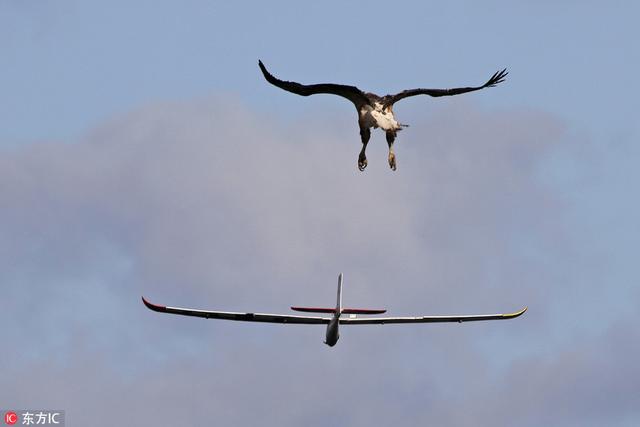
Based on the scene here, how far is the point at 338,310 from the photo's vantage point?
11388 centimetres

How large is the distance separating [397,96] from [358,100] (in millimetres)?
2627

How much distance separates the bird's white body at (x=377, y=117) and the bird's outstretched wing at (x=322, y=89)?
626 mm

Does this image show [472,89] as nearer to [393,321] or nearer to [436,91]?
[436,91]

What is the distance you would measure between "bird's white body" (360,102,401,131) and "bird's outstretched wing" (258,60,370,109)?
2.05ft

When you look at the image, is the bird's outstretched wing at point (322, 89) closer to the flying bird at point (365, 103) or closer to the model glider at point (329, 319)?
the flying bird at point (365, 103)

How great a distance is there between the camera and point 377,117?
64500 mm

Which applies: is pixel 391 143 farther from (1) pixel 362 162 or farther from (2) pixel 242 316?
(2) pixel 242 316

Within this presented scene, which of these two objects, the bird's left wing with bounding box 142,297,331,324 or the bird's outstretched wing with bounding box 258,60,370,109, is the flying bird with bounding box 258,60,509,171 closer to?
the bird's outstretched wing with bounding box 258,60,370,109

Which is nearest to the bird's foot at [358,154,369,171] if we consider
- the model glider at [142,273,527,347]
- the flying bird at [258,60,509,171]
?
the flying bird at [258,60,509,171]

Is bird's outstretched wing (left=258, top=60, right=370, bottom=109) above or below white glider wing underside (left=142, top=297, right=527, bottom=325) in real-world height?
below

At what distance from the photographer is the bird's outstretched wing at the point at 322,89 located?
6656 centimetres

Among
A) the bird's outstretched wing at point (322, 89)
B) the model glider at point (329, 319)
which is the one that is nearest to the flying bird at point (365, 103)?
the bird's outstretched wing at point (322, 89)

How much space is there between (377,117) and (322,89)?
5570 millimetres

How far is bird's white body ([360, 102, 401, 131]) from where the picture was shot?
A: 63.5 metres
